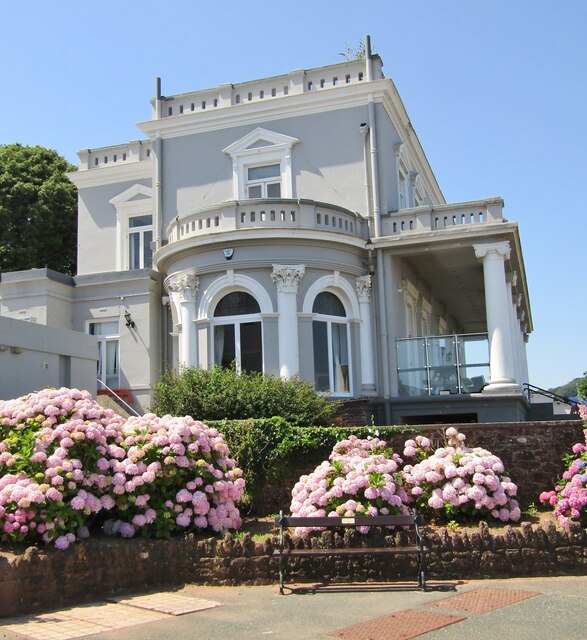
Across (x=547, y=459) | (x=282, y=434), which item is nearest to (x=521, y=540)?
(x=547, y=459)

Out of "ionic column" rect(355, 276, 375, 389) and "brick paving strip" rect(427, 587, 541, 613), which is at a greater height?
"ionic column" rect(355, 276, 375, 389)

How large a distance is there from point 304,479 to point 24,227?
1065 inches

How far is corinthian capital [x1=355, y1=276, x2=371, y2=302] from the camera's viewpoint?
19.8 metres

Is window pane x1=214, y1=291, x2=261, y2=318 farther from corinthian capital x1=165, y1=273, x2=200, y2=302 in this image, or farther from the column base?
the column base

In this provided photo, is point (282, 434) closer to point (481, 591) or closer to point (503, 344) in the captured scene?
point (481, 591)

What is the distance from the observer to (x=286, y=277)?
1850 cm

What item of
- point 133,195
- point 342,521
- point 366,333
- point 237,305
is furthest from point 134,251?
point 342,521

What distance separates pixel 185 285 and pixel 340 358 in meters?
4.28

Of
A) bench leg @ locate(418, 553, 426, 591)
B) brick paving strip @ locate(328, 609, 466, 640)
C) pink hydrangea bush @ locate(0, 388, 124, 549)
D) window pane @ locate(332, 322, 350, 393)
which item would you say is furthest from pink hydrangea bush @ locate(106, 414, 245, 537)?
window pane @ locate(332, 322, 350, 393)

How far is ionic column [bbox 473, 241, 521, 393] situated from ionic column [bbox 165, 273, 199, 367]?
714cm

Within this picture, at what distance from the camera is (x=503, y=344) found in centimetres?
1869

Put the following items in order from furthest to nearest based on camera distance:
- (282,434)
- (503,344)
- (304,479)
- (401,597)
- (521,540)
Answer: (503,344) < (282,434) < (304,479) < (521,540) < (401,597)

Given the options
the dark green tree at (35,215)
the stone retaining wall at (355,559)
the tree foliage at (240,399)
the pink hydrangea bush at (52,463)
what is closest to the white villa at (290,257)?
the tree foliage at (240,399)

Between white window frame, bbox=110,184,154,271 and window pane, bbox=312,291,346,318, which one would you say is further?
white window frame, bbox=110,184,154,271
